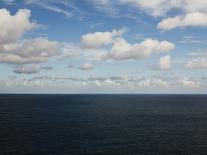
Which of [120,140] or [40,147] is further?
[120,140]

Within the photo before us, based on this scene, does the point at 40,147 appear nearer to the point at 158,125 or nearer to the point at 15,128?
the point at 15,128

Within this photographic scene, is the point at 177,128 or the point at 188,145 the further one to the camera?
the point at 177,128

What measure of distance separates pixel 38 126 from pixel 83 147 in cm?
4541

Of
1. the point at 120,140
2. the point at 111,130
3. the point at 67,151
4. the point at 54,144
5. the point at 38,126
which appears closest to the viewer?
the point at 67,151

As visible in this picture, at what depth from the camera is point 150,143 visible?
9556 cm

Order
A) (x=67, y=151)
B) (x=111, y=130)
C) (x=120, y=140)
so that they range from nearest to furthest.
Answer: (x=67, y=151) → (x=120, y=140) → (x=111, y=130)

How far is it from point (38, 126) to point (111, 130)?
3363cm

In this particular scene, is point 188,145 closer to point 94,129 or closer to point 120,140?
point 120,140

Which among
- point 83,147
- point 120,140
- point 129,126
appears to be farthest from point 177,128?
point 83,147

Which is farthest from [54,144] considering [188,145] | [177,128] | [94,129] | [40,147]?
[177,128]

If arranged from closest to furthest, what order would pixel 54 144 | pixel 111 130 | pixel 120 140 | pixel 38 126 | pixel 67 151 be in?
pixel 67 151 < pixel 54 144 < pixel 120 140 < pixel 111 130 < pixel 38 126

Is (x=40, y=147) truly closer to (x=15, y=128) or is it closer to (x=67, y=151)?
(x=67, y=151)


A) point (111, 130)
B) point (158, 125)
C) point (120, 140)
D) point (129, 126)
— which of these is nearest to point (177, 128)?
point (158, 125)

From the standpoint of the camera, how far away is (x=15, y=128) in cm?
12381
